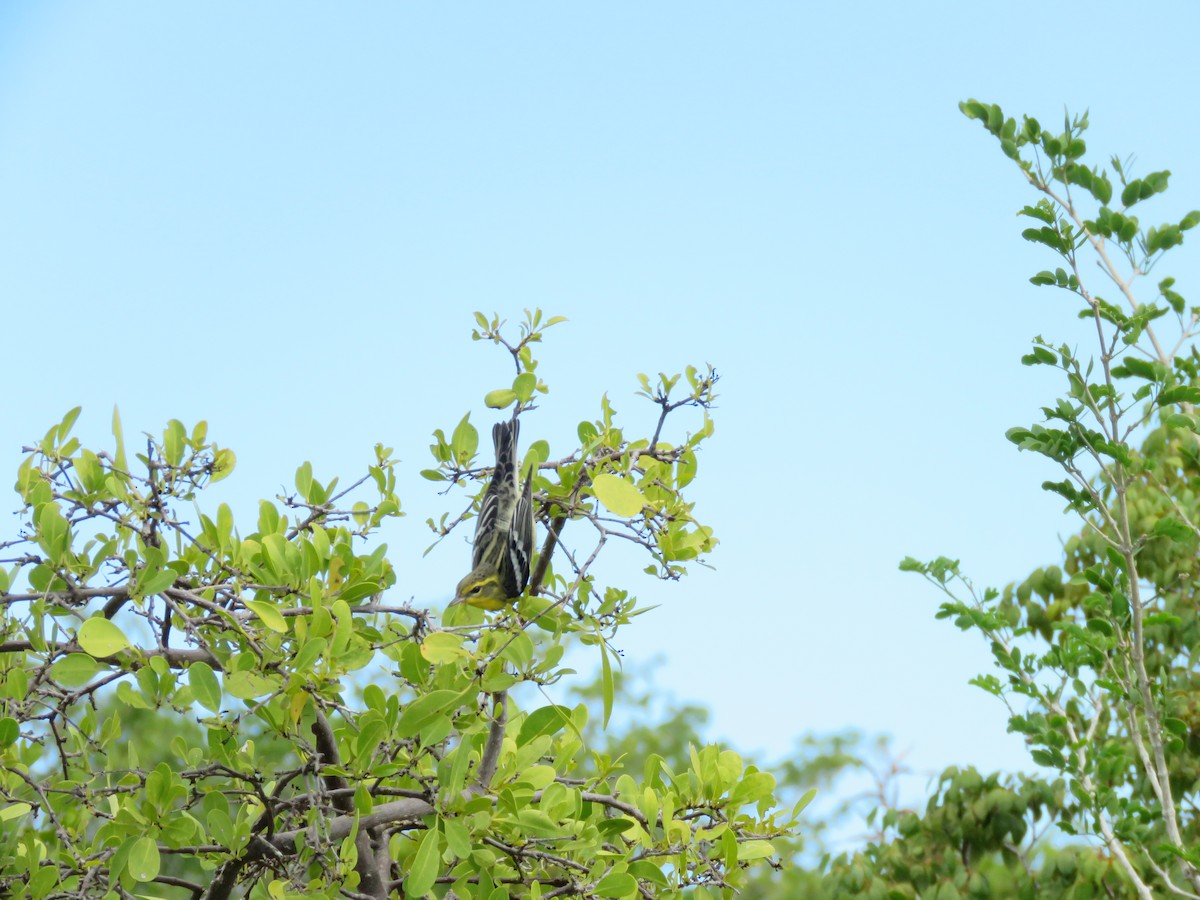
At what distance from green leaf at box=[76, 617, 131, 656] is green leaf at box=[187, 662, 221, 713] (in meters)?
0.18

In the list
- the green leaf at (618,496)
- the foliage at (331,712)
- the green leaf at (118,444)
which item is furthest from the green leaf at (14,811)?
the green leaf at (618,496)

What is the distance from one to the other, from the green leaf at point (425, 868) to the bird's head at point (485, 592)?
0.85 meters

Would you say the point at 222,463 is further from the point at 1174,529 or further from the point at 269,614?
the point at 1174,529

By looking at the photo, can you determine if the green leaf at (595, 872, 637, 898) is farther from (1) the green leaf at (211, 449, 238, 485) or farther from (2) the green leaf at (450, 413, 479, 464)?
(1) the green leaf at (211, 449, 238, 485)

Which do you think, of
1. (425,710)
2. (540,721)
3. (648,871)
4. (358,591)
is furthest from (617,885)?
(358,591)

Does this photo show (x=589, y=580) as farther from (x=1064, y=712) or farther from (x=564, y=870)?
(x=1064, y=712)

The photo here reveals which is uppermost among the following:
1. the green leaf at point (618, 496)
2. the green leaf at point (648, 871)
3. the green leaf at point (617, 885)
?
the green leaf at point (618, 496)

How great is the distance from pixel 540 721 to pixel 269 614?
807 millimetres

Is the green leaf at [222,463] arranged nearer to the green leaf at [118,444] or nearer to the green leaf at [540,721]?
the green leaf at [118,444]

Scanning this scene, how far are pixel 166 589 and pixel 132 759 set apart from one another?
0.89 m

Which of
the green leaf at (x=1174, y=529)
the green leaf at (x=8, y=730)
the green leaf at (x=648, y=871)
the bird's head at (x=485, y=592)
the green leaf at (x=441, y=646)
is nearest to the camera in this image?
the green leaf at (x=441, y=646)

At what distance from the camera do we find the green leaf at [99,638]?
259 cm

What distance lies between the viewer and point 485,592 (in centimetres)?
347

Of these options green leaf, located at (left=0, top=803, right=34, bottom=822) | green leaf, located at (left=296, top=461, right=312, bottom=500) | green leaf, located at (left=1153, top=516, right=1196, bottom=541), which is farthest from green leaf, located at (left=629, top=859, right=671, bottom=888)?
green leaf, located at (left=1153, top=516, right=1196, bottom=541)
